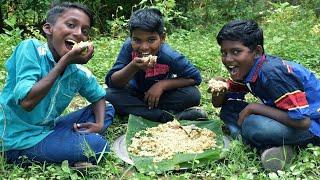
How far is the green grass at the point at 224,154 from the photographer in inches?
95.4

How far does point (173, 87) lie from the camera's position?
129 inches

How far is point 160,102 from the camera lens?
11.2 feet

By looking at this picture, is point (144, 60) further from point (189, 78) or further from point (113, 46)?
point (113, 46)

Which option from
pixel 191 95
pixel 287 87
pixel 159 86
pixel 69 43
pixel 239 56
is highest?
pixel 69 43

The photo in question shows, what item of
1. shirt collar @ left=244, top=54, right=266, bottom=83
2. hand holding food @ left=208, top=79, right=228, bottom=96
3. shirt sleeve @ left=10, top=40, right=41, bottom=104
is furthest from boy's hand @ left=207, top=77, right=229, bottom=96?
shirt sleeve @ left=10, top=40, right=41, bottom=104

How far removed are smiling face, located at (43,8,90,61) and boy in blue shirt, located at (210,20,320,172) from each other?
0.88 meters

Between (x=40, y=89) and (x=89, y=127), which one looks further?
(x=89, y=127)

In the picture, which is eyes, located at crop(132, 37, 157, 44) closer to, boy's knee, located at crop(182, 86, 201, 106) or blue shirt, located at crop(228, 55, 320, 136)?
boy's knee, located at crop(182, 86, 201, 106)

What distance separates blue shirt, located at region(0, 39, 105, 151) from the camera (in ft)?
7.81

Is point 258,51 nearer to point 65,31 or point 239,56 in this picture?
point 239,56

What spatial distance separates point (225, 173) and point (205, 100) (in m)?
1.36

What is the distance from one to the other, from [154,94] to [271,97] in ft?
3.18

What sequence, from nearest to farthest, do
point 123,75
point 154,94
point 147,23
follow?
point 147,23 < point 123,75 < point 154,94

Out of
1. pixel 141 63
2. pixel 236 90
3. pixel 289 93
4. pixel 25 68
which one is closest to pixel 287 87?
pixel 289 93
